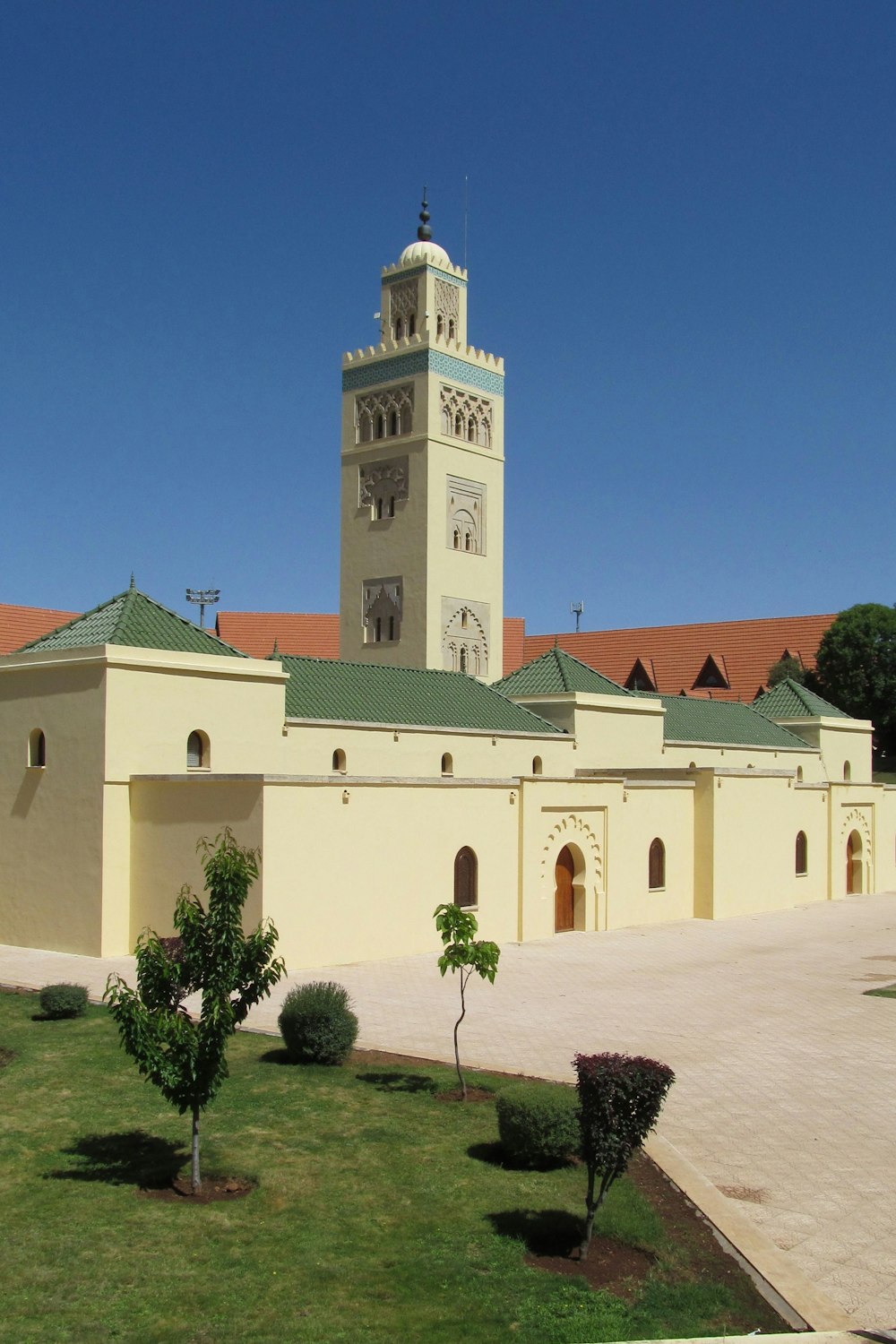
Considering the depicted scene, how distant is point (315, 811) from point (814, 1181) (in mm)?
12466

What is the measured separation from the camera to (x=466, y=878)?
2480 centimetres

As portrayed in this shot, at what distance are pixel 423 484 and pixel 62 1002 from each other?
25.6 meters

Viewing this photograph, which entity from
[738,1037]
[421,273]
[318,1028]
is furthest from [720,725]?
[318,1028]

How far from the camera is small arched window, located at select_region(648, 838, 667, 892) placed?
3028cm

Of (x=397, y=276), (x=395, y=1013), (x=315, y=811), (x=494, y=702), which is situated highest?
(x=397, y=276)

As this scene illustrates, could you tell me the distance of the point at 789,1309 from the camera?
311 inches

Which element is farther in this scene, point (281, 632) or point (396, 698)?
point (281, 632)

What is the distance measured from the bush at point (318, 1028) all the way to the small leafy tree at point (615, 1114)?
5733 mm

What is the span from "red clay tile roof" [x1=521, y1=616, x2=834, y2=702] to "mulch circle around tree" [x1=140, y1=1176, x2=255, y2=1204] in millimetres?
54378

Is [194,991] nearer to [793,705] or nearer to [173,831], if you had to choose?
[173,831]

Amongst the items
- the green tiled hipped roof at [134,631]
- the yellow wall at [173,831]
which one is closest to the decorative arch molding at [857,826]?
the green tiled hipped roof at [134,631]

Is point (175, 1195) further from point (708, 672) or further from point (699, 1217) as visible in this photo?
point (708, 672)

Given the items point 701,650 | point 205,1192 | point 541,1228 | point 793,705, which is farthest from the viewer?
point 701,650

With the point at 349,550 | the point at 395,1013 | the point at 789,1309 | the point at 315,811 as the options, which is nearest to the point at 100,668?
the point at 315,811
